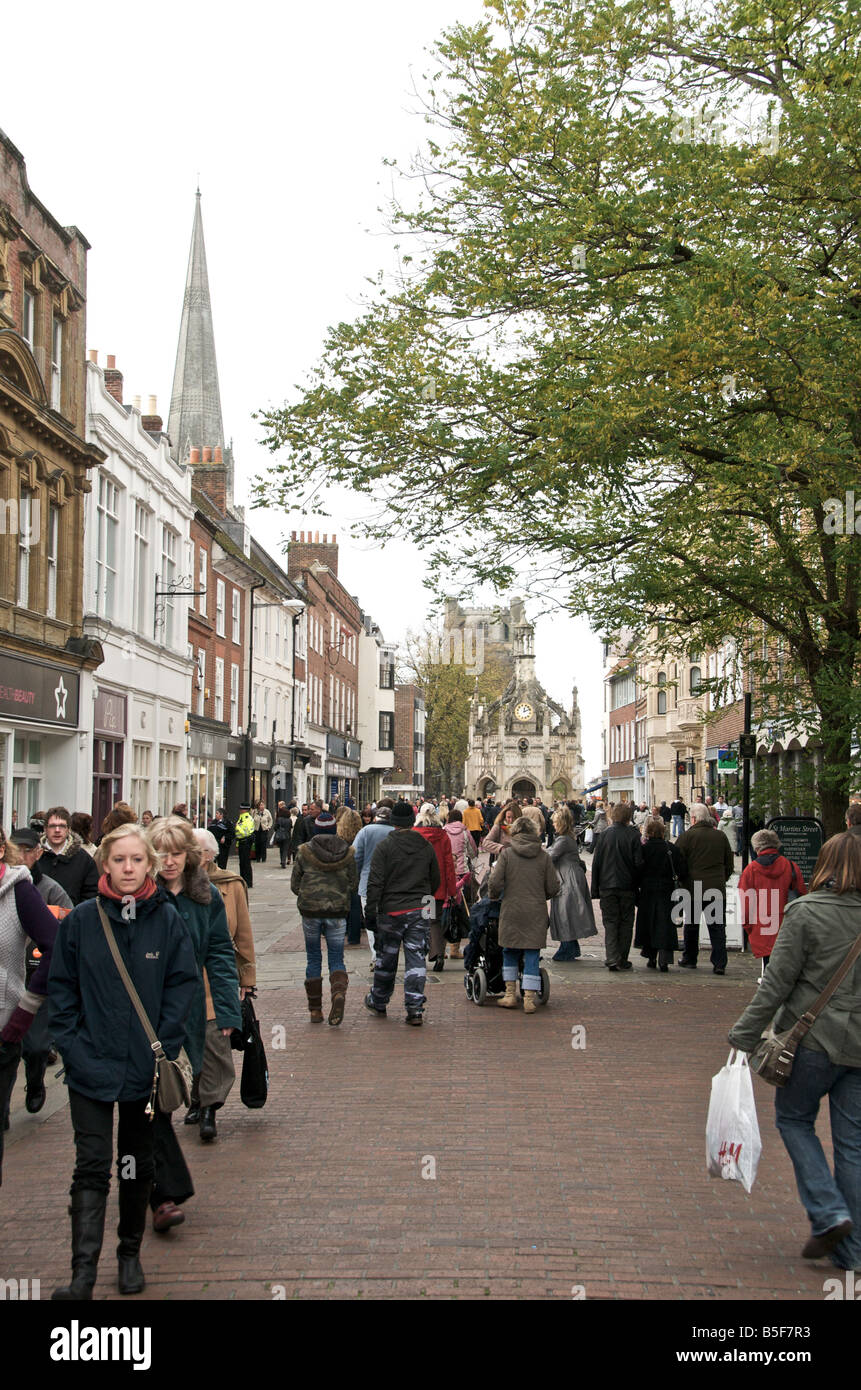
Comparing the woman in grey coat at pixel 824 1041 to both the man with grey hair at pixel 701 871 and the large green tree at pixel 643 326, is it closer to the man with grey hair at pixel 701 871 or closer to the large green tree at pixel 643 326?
the large green tree at pixel 643 326

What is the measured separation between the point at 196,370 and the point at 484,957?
60071 mm

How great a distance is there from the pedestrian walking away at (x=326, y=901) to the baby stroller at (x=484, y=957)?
1.67 metres

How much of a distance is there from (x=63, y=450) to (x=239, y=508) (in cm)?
2421

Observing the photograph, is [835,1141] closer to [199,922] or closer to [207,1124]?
[199,922]

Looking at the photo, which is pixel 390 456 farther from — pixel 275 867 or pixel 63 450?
pixel 275 867

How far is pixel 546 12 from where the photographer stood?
12.1 meters

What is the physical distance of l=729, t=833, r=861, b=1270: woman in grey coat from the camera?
5.20 metres

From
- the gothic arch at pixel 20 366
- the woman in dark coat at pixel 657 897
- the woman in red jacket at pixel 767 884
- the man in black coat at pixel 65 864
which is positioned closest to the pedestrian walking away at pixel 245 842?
the gothic arch at pixel 20 366

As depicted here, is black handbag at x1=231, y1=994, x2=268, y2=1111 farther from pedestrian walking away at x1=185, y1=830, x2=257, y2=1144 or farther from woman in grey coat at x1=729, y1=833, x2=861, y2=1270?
woman in grey coat at x1=729, y1=833, x2=861, y2=1270

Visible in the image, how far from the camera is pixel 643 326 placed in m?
11.2

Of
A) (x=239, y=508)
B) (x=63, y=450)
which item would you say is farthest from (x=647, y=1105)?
(x=239, y=508)

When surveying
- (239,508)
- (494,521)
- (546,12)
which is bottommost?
(494,521)
